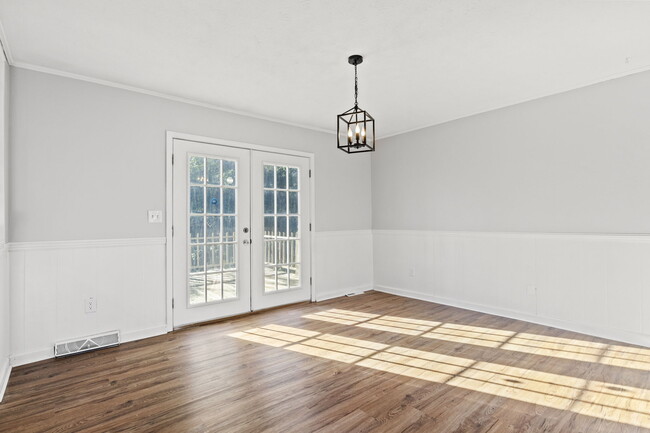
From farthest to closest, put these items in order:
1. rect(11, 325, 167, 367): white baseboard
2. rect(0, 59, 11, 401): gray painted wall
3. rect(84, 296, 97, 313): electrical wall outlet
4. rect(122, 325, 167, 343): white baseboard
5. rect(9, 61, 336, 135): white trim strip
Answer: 1. rect(122, 325, 167, 343): white baseboard
2. rect(84, 296, 97, 313): electrical wall outlet
3. rect(9, 61, 336, 135): white trim strip
4. rect(11, 325, 167, 367): white baseboard
5. rect(0, 59, 11, 401): gray painted wall

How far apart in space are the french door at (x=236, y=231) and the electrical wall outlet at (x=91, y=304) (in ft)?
2.41

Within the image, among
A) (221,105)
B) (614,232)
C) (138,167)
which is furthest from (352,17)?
(614,232)

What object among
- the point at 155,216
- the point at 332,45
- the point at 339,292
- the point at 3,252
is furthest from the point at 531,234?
the point at 3,252

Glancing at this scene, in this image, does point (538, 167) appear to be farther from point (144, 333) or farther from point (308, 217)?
point (144, 333)

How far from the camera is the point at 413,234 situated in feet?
16.9

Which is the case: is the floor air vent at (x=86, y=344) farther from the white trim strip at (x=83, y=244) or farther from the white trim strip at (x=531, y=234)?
the white trim strip at (x=531, y=234)

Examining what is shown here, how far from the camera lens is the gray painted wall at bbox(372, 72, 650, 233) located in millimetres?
3285

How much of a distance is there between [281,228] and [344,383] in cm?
255

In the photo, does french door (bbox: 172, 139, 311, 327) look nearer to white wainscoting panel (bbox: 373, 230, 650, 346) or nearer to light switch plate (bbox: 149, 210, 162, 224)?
light switch plate (bbox: 149, 210, 162, 224)

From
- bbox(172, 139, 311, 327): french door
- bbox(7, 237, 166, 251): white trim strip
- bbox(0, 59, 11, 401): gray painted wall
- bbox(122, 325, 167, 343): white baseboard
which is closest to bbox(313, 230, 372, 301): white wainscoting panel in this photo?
bbox(172, 139, 311, 327): french door

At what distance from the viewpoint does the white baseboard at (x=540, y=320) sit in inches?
128

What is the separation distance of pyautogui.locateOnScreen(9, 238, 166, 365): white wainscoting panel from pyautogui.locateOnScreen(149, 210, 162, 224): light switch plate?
0.20 m

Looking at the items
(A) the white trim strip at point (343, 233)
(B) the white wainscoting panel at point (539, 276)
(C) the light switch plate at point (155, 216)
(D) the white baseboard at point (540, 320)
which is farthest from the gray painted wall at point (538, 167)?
(C) the light switch plate at point (155, 216)

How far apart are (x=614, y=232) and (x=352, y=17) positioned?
10.5ft
